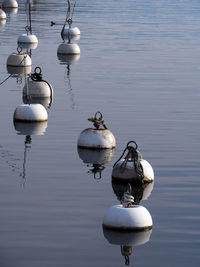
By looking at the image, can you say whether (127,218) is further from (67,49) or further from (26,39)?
(26,39)

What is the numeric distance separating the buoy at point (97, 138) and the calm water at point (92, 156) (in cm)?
38

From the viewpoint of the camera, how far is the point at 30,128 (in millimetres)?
36781

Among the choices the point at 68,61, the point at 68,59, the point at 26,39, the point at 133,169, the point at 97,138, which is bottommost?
the point at 133,169

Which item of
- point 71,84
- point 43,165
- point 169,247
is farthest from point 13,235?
point 71,84

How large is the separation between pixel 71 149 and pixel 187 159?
398cm

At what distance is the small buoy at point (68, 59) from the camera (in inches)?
2438

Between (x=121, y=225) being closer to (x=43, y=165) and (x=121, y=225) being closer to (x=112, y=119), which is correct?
(x=43, y=165)

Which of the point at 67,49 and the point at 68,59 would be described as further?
the point at 67,49

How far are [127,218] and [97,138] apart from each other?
1107 centimetres

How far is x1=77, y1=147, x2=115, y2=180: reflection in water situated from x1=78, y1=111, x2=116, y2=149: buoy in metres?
0.14

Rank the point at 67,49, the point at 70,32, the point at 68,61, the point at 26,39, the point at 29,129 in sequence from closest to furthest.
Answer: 1. the point at 29,129
2. the point at 68,61
3. the point at 67,49
4. the point at 26,39
5. the point at 70,32

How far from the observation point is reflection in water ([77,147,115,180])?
29.9 metres

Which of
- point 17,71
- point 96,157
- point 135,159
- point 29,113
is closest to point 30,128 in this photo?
point 29,113

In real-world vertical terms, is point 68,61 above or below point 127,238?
above
